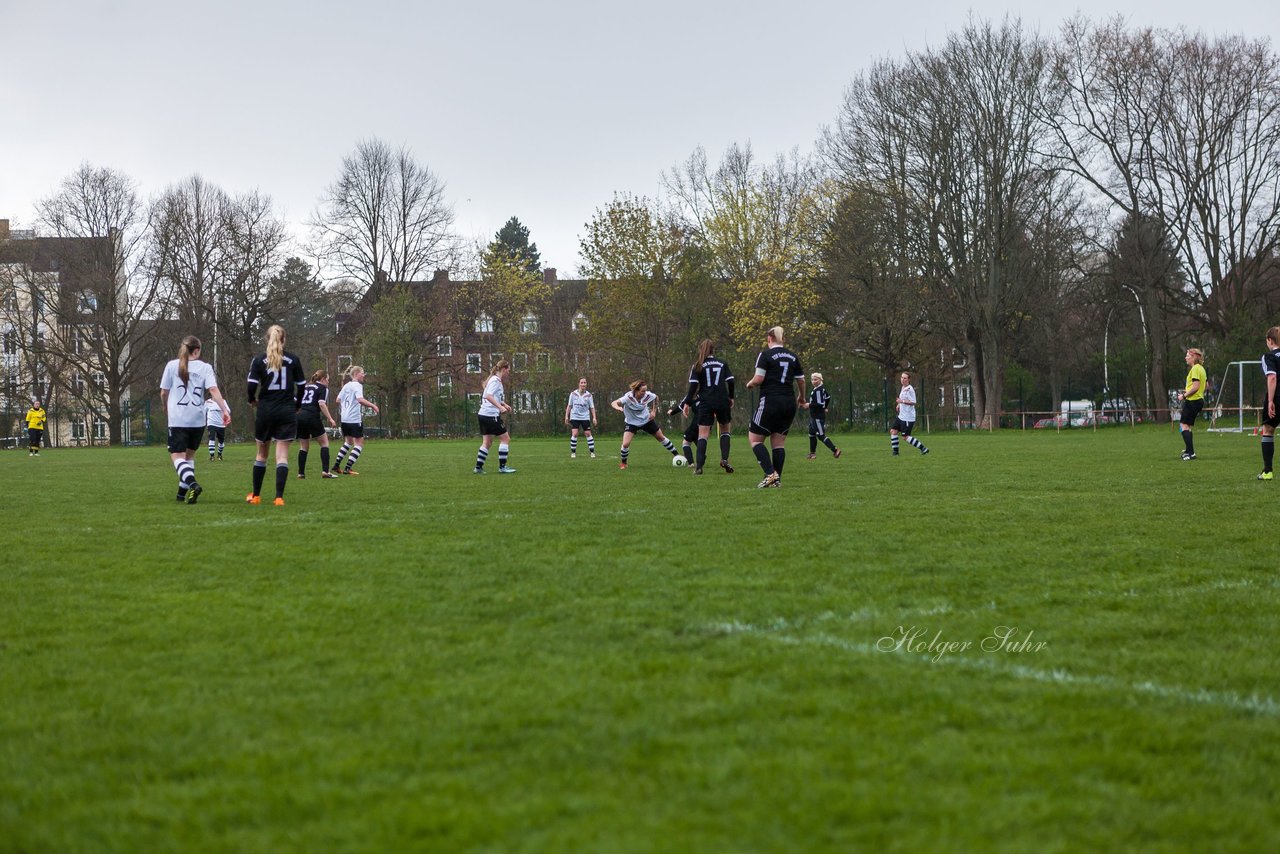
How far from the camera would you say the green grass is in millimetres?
2801

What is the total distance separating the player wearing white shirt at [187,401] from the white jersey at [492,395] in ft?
17.7

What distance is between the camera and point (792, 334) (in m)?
48.3

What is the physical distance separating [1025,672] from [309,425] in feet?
49.2

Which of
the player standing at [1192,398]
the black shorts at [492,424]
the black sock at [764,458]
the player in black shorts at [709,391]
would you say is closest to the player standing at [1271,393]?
the player standing at [1192,398]

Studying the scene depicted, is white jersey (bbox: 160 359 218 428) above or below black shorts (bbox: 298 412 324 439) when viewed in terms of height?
above

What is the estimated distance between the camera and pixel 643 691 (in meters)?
3.94

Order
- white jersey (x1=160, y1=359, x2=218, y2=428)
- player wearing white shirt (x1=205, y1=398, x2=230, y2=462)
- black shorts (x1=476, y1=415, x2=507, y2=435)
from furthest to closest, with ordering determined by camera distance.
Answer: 1. player wearing white shirt (x1=205, y1=398, x2=230, y2=462)
2. black shorts (x1=476, y1=415, x2=507, y2=435)
3. white jersey (x1=160, y1=359, x2=218, y2=428)

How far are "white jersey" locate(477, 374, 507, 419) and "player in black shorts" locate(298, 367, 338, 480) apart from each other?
2457mm

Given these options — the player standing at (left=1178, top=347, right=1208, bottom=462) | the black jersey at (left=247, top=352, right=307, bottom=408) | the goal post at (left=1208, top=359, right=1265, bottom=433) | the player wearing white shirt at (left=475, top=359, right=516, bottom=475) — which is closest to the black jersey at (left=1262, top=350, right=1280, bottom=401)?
the player standing at (left=1178, top=347, right=1208, bottom=462)

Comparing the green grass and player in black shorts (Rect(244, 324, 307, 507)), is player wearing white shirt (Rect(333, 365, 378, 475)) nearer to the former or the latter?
player in black shorts (Rect(244, 324, 307, 507))

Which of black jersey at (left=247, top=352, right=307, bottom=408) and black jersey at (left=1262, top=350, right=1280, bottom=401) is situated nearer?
black jersey at (left=247, top=352, right=307, bottom=408)

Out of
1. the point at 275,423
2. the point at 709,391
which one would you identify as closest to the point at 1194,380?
the point at 709,391

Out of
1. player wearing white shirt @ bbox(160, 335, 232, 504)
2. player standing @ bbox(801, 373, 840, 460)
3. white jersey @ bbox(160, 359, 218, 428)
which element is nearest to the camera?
player wearing white shirt @ bbox(160, 335, 232, 504)

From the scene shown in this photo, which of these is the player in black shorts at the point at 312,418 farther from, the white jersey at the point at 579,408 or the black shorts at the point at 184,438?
the white jersey at the point at 579,408
